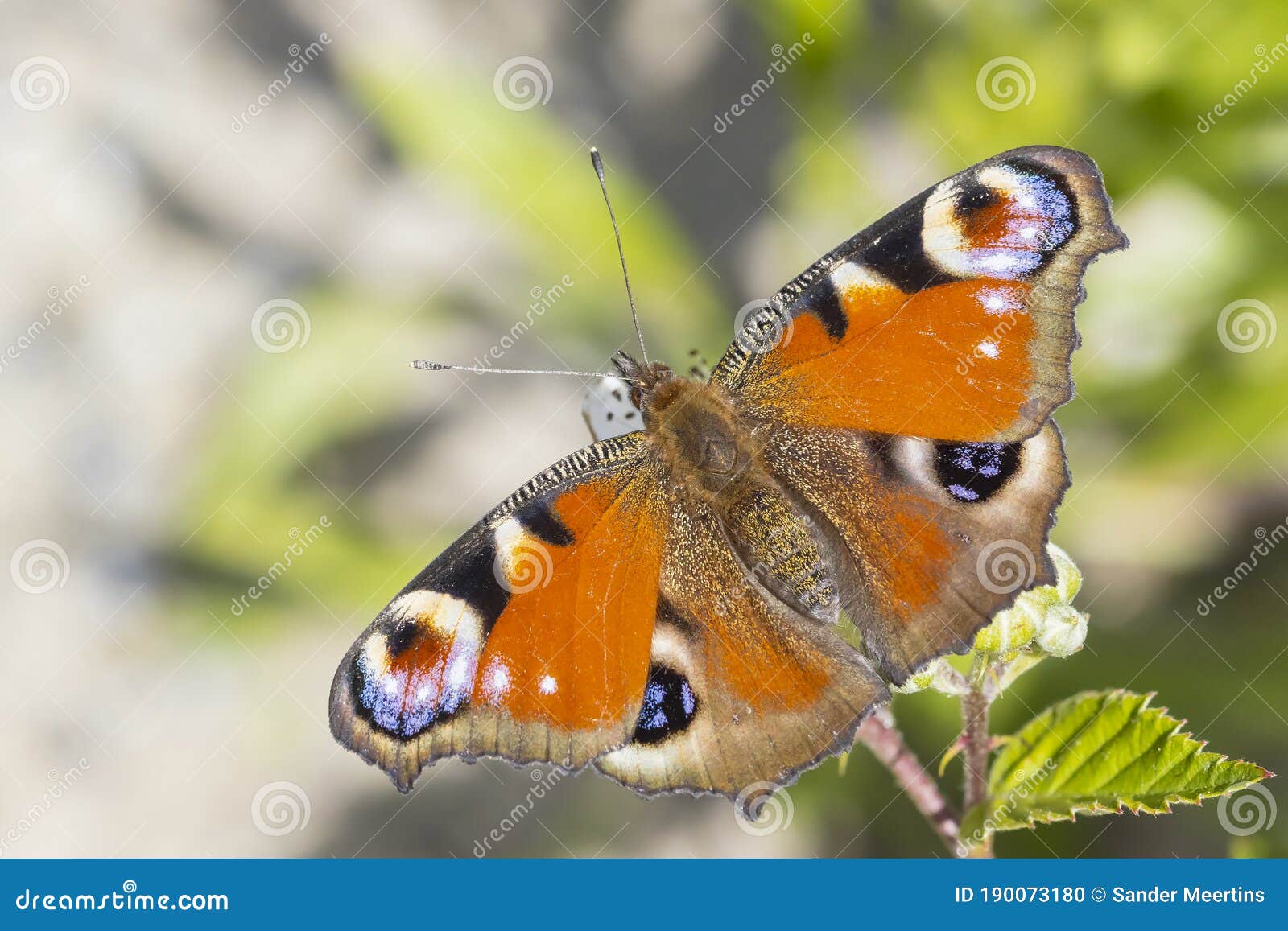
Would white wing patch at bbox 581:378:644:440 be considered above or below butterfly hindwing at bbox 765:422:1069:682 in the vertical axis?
above

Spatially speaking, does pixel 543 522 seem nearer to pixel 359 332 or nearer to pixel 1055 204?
pixel 1055 204

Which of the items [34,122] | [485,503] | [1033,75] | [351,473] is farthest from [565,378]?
[34,122]

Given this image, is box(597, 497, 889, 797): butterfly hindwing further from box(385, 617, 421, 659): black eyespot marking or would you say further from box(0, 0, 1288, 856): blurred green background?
box(0, 0, 1288, 856): blurred green background

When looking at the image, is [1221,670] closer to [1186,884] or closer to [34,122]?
[1186,884]

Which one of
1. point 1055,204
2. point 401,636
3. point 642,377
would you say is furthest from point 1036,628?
point 401,636

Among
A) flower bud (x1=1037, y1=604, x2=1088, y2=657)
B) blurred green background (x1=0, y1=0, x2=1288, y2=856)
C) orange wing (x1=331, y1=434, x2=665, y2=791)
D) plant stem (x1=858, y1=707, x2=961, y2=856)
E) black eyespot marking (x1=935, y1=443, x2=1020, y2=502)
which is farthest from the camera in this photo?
blurred green background (x1=0, y1=0, x2=1288, y2=856)

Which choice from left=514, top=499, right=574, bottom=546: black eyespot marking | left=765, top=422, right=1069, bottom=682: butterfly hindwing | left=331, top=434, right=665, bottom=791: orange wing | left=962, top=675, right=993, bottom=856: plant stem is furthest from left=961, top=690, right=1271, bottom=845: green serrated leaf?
left=514, top=499, right=574, bottom=546: black eyespot marking

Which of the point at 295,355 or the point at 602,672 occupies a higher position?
the point at 295,355
